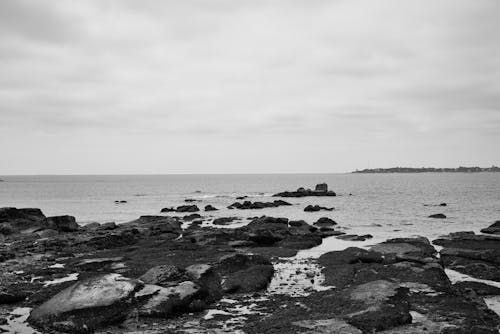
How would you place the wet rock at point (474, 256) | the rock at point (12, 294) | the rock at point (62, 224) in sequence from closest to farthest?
1. the rock at point (12, 294)
2. the wet rock at point (474, 256)
3. the rock at point (62, 224)

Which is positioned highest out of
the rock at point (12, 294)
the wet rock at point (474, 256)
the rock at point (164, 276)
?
the rock at point (164, 276)

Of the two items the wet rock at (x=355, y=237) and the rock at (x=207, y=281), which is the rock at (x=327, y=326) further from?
the wet rock at (x=355, y=237)

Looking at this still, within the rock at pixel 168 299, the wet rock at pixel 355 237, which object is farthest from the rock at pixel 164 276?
the wet rock at pixel 355 237

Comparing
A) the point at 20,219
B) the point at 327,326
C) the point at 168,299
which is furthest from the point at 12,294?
the point at 20,219

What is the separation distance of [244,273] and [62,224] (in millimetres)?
33769

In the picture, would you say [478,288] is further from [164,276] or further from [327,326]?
[164,276]

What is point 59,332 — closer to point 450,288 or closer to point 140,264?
point 140,264

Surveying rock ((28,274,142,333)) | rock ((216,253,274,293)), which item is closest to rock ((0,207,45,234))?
rock ((216,253,274,293))

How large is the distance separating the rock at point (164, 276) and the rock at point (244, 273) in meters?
2.43

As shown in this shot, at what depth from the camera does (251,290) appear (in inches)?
880

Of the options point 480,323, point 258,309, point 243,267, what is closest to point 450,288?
point 480,323

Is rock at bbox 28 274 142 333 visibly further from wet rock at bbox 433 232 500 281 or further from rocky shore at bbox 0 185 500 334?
wet rock at bbox 433 232 500 281

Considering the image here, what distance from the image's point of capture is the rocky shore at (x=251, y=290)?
16.8 m

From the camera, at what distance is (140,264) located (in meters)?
29.8
